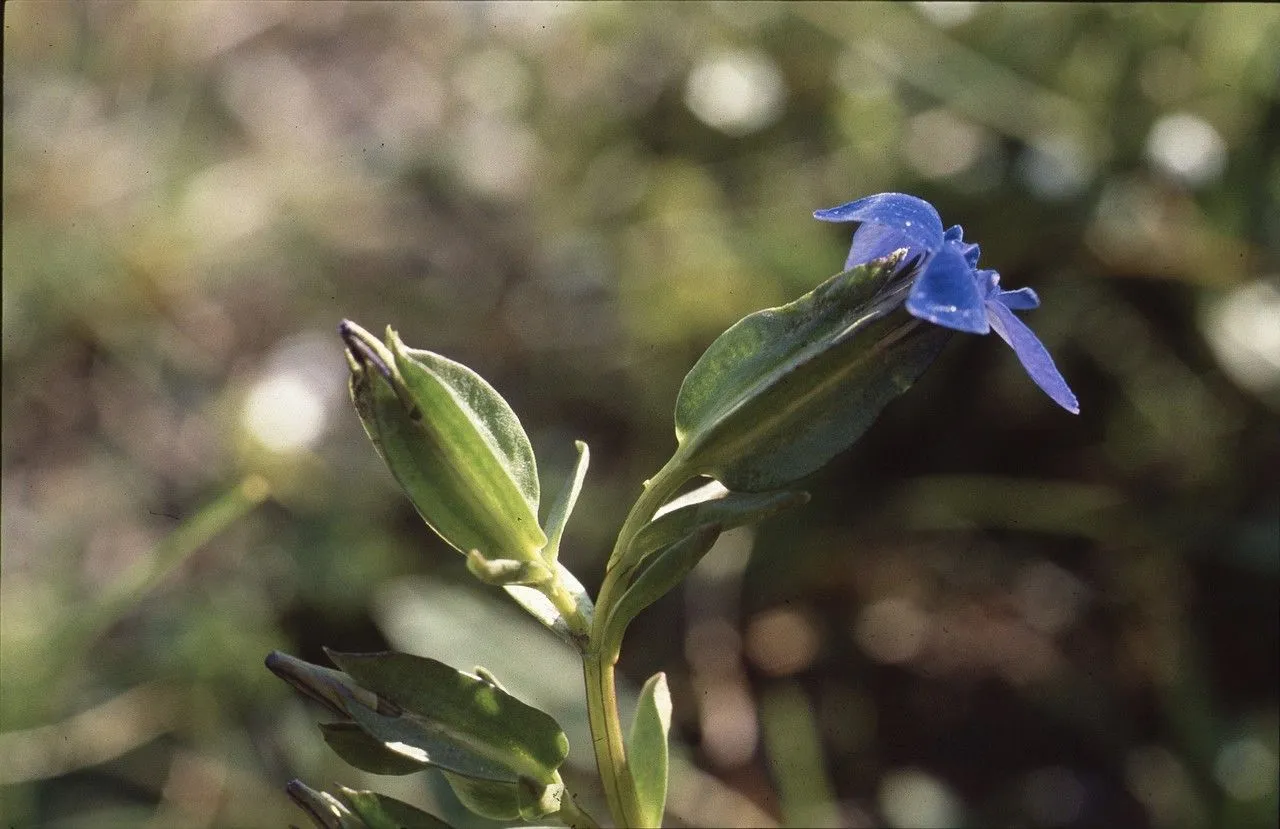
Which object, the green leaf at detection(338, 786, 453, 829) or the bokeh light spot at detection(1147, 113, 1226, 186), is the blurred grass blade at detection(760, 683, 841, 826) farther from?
the bokeh light spot at detection(1147, 113, 1226, 186)

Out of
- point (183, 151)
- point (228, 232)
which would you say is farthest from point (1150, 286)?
point (183, 151)

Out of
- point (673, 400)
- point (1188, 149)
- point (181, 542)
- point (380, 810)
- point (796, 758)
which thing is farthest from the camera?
point (673, 400)

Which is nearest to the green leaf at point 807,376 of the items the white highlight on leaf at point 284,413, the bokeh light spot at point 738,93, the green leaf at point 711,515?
the green leaf at point 711,515

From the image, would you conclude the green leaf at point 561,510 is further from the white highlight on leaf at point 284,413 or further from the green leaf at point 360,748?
the white highlight on leaf at point 284,413

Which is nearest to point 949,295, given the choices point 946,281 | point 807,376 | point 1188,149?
point 946,281

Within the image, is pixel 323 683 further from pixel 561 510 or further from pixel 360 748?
pixel 561 510

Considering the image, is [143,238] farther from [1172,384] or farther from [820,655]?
[1172,384]

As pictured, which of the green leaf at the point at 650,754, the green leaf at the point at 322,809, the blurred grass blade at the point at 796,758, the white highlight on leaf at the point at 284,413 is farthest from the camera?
the white highlight on leaf at the point at 284,413
